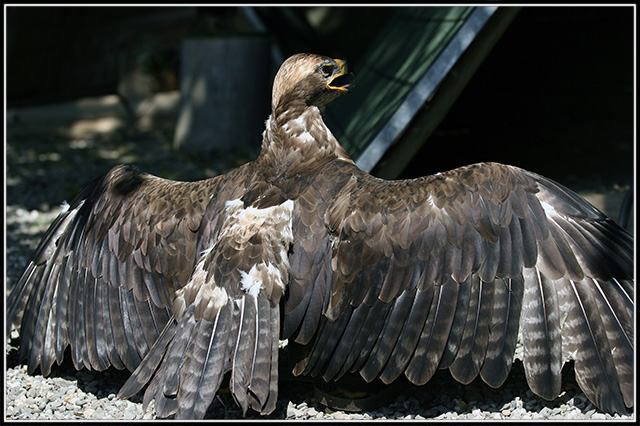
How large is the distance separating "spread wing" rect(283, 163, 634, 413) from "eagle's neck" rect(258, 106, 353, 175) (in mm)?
624

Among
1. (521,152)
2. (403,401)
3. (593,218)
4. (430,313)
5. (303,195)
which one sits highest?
(521,152)

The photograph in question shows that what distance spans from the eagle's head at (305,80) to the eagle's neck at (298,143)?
45 millimetres

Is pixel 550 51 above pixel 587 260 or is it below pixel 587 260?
above

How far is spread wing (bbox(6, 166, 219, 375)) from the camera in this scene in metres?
3.94

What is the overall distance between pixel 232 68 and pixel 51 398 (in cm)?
603

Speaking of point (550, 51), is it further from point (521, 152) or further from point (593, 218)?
point (593, 218)

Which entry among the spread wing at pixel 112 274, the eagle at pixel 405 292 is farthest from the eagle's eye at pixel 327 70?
the spread wing at pixel 112 274

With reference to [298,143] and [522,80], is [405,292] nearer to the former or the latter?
[298,143]

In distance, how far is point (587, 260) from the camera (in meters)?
3.44

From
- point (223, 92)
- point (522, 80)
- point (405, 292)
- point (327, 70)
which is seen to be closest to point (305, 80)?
point (327, 70)

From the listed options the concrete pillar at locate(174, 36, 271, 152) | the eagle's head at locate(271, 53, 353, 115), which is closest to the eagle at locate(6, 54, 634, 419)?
the eagle's head at locate(271, 53, 353, 115)

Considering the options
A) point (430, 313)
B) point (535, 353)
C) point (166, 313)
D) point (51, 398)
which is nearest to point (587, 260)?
point (535, 353)

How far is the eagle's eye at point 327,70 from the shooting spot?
162 inches

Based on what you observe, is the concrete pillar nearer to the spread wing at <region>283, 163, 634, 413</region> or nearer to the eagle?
the eagle
